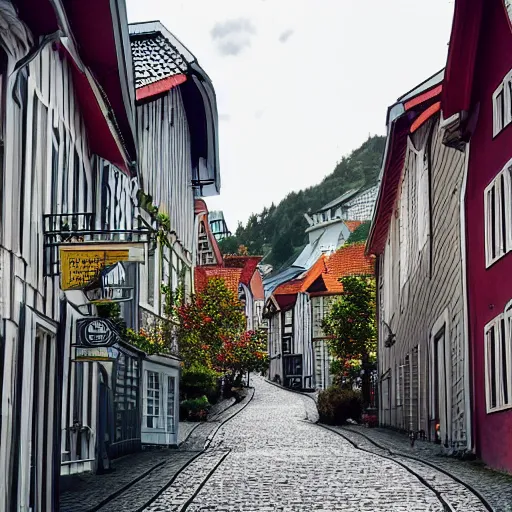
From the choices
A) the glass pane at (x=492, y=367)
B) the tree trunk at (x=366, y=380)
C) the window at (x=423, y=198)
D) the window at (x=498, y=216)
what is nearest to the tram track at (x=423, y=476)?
the glass pane at (x=492, y=367)

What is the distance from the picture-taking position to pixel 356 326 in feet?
136

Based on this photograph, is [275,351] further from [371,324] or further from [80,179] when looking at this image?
[80,179]

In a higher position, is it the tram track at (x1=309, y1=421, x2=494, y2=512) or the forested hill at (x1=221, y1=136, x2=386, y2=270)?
the forested hill at (x1=221, y1=136, x2=386, y2=270)

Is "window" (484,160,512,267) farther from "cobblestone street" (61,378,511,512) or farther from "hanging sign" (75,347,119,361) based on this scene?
"hanging sign" (75,347,119,361)

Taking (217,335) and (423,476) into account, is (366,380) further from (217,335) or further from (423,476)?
(423,476)

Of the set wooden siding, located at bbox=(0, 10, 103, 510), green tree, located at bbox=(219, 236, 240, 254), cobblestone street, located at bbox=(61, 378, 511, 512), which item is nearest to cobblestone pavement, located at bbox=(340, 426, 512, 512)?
cobblestone street, located at bbox=(61, 378, 511, 512)

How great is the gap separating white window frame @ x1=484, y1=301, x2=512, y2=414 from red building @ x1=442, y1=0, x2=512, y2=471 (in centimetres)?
1

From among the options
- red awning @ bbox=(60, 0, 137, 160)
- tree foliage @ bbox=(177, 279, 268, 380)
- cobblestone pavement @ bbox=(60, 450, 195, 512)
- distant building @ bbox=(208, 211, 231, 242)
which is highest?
distant building @ bbox=(208, 211, 231, 242)

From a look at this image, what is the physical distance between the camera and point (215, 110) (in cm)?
3198

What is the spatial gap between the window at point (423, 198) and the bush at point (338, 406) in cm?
1278

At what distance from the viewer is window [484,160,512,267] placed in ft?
46.4

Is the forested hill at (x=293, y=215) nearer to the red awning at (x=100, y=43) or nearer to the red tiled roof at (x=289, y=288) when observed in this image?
the red tiled roof at (x=289, y=288)

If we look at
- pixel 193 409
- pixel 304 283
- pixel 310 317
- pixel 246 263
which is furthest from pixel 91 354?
pixel 246 263

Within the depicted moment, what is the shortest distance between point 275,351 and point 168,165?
167 feet
